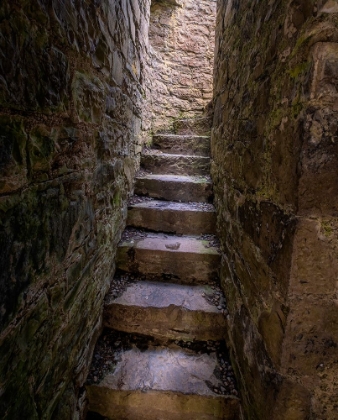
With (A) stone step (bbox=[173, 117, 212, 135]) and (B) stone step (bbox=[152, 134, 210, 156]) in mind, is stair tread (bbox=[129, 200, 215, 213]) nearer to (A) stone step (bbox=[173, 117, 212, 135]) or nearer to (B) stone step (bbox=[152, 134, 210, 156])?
(B) stone step (bbox=[152, 134, 210, 156])

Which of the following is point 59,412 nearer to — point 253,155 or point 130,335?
point 130,335

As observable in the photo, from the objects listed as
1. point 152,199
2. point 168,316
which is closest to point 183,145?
point 152,199

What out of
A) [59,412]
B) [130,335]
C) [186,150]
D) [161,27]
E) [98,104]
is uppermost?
[161,27]

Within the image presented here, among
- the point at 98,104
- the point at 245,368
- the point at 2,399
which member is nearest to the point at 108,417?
the point at 245,368

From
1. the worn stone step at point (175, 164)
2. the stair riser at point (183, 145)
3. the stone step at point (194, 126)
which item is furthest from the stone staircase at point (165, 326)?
the stone step at point (194, 126)

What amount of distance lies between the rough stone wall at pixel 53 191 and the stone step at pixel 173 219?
65 centimetres

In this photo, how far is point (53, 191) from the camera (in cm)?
84

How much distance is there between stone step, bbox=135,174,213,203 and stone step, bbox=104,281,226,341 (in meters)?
1.12

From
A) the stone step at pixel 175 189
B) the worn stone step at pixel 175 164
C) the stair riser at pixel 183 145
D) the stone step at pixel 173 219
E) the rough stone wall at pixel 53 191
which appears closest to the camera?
the rough stone wall at pixel 53 191

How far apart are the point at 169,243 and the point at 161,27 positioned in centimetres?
381

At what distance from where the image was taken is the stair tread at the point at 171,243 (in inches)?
74.3

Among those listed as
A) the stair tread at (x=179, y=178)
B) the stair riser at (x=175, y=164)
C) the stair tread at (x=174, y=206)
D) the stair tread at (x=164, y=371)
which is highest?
the stair riser at (x=175, y=164)

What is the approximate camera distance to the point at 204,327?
61.3 inches

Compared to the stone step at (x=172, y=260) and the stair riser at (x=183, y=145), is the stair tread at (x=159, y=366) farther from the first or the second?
the stair riser at (x=183, y=145)
